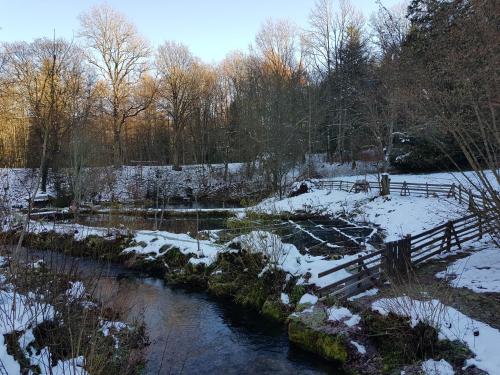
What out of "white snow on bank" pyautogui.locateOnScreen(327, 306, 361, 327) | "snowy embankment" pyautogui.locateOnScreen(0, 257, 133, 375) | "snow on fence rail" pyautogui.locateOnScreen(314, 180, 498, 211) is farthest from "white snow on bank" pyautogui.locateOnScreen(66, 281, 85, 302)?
"snow on fence rail" pyautogui.locateOnScreen(314, 180, 498, 211)

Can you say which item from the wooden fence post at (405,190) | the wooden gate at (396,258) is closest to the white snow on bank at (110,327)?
the wooden gate at (396,258)

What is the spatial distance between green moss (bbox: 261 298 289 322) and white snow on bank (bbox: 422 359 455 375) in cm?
468

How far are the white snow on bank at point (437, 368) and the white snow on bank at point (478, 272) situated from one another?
3.37m

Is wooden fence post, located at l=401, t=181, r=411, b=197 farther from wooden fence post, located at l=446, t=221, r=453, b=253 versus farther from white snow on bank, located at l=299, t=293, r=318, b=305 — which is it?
white snow on bank, located at l=299, t=293, r=318, b=305

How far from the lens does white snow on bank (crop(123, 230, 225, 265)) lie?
16297mm

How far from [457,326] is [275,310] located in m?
5.26

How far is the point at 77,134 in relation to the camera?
27.2m

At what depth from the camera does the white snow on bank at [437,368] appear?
711 centimetres

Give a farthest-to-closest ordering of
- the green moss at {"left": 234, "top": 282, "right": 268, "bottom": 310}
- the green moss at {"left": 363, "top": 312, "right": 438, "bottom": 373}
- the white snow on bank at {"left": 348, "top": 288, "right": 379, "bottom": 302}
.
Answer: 1. the green moss at {"left": 234, "top": 282, "right": 268, "bottom": 310}
2. the white snow on bank at {"left": 348, "top": 288, "right": 379, "bottom": 302}
3. the green moss at {"left": 363, "top": 312, "right": 438, "bottom": 373}

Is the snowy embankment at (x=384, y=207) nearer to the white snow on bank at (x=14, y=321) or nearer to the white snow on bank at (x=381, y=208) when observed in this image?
the white snow on bank at (x=381, y=208)

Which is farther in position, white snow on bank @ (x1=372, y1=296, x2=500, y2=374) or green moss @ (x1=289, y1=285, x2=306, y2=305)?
green moss @ (x1=289, y1=285, x2=306, y2=305)

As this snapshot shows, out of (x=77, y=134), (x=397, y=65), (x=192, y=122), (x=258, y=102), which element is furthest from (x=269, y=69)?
(x=397, y=65)

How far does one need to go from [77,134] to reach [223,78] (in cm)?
2565

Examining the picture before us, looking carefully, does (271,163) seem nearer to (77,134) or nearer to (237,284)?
(77,134)
